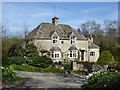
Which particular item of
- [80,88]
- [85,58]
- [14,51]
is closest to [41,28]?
[14,51]

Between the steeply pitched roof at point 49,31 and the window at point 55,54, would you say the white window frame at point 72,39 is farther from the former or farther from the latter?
the window at point 55,54

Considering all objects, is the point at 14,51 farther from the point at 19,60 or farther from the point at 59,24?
the point at 59,24

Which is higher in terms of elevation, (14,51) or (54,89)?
(14,51)

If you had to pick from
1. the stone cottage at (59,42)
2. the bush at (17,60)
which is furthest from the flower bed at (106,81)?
the stone cottage at (59,42)

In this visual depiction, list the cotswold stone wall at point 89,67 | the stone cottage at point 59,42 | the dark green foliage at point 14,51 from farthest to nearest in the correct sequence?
the stone cottage at point 59,42
the dark green foliage at point 14,51
the cotswold stone wall at point 89,67

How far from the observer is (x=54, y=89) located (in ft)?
30.7

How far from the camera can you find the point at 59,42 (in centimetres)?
2802

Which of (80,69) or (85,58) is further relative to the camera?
(85,58)

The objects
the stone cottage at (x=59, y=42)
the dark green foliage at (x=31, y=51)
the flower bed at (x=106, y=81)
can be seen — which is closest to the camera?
the flower bed at (x=106, y=81)

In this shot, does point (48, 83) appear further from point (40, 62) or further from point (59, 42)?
point (59, 42)

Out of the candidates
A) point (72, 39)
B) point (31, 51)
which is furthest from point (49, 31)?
point (31, 51)

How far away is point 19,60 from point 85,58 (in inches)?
597

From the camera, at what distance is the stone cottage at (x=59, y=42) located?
88.5 ft

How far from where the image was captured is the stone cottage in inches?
1062
